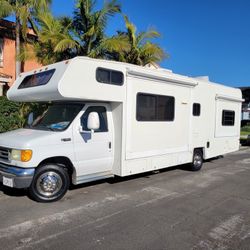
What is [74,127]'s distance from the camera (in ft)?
19.4

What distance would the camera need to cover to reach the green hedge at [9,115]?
35.8 ft

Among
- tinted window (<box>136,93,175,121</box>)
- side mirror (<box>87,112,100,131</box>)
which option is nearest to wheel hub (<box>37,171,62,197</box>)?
side mirror (<box>87,112,100,131</box>)

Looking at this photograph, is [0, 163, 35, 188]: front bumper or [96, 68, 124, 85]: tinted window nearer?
[0, 163, 35, 188]: front bumper

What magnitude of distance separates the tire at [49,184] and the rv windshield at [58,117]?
33.7 inches

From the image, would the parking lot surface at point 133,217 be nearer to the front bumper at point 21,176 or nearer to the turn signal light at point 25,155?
the front bumper at point 21,176

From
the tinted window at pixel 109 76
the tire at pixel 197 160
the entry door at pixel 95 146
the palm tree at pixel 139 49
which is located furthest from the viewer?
the palm tree at pixel 139 49

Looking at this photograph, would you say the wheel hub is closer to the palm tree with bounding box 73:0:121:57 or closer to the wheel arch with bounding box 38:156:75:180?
the wheel arch with bounding box 38:156:75:180

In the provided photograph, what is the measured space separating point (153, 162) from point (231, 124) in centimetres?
485

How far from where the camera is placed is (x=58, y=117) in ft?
20.9

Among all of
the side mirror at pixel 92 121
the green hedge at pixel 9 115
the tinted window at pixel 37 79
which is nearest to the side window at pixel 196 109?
the side mirror at pixel 92 121

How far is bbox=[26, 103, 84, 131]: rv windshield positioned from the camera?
6043 mm

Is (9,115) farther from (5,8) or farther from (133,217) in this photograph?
(133,217)

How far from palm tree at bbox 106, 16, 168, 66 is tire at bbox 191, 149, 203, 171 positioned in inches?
218

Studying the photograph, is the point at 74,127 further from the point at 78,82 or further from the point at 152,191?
the point at 152,191
